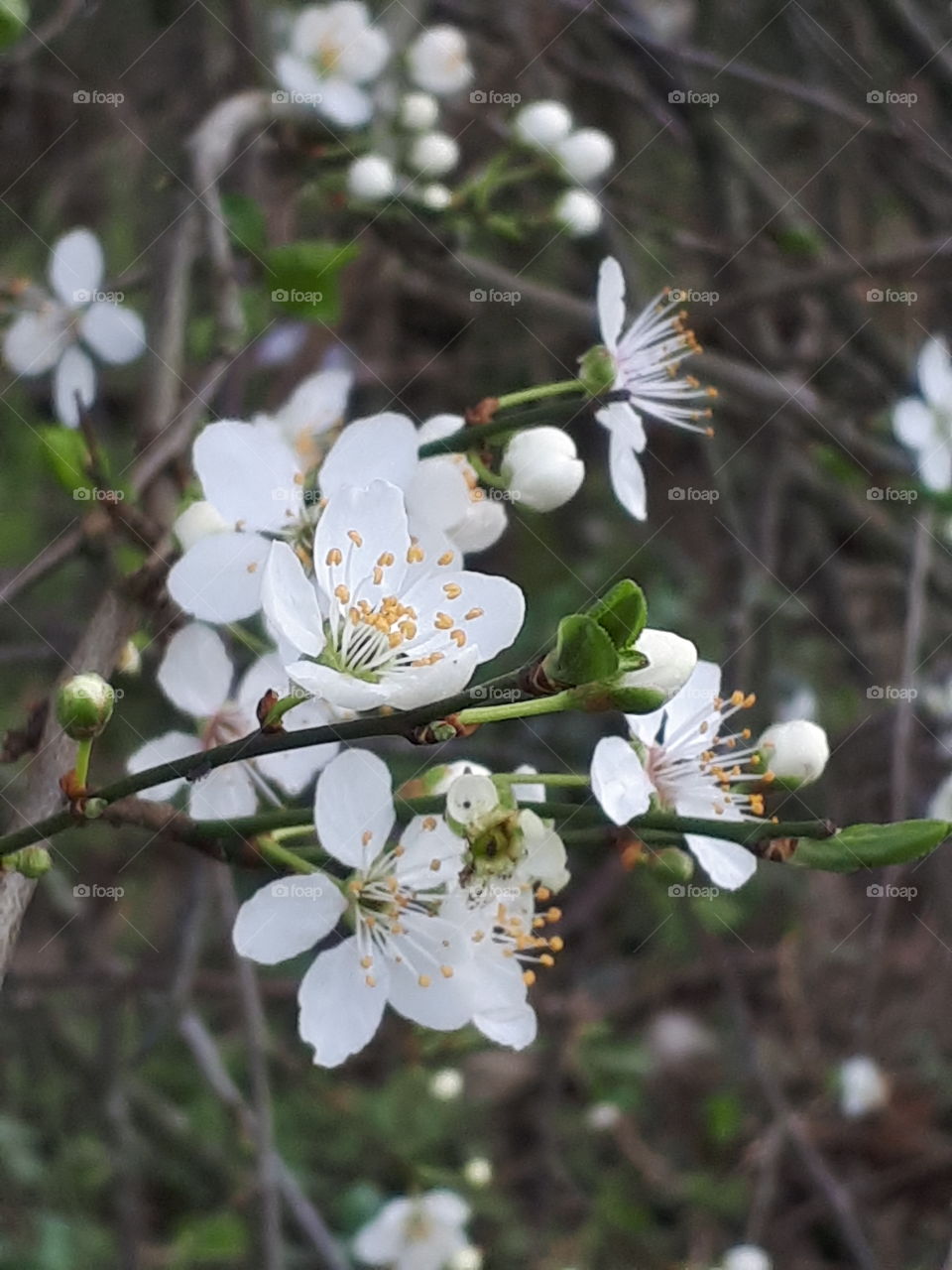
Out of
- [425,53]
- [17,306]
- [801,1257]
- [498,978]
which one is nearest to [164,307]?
[17,306]

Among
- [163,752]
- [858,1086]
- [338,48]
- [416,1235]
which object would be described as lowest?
[416,1235]

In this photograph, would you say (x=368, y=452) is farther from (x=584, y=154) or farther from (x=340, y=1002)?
(x=584, y=154)

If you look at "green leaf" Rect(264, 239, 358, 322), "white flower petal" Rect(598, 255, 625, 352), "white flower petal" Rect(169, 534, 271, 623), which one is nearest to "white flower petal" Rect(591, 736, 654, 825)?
"white flower petal" Rect(169, 534, 271, 623)

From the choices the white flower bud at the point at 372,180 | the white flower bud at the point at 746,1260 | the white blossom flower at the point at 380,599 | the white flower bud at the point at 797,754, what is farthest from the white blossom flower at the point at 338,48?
the white flower bud at the point at 746,1260

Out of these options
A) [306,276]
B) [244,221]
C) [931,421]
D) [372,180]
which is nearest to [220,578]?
[306,276]

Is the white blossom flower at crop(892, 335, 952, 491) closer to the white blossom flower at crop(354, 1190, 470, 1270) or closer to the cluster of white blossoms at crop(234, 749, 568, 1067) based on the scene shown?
the cluster of white blossoms at crop(234, 749, 568, 1067)

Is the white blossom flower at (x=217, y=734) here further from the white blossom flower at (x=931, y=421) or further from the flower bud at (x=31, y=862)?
the white blossom flower at (x=931, y=421)
